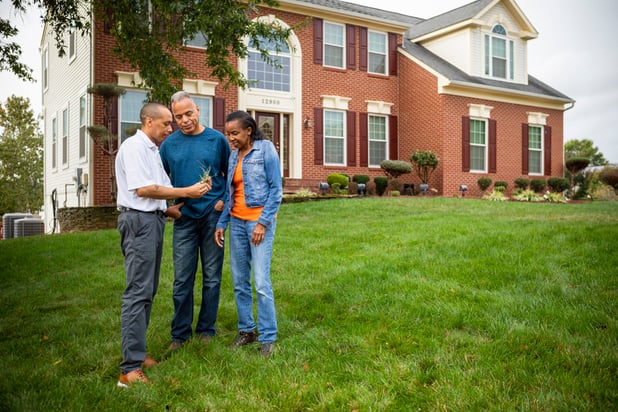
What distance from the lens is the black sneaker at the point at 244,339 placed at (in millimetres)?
4296

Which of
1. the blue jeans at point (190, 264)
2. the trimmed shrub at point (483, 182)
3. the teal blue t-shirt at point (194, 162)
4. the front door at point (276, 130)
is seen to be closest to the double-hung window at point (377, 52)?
the front door at point (276, 130)

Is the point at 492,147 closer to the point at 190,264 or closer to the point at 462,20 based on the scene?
the point at 462,20

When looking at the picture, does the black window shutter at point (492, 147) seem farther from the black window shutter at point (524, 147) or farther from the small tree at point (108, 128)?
the small tree at point (108, 128)

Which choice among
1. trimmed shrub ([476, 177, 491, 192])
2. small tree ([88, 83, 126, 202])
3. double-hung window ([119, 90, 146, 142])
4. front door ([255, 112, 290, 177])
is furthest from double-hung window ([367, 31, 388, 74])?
small tree ([88, 83, 126, 202])

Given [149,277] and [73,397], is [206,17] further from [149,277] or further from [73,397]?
[73,397]

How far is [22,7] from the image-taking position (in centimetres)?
866

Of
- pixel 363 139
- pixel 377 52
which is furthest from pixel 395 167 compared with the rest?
pixel 377 52

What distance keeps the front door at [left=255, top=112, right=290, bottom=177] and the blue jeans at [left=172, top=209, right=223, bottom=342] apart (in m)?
12.8

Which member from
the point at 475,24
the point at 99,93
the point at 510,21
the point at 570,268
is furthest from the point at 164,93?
the point at 510,21

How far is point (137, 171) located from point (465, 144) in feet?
52.9

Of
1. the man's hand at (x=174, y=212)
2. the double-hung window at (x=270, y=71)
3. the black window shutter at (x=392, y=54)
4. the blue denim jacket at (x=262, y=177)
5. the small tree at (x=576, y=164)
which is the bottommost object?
the man's hand at (x=174, y=212)

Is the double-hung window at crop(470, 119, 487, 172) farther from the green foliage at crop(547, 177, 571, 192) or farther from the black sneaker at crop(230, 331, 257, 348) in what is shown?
the black sneaker at crop(230, 331, 257, 348)

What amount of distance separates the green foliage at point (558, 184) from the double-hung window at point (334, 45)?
9.06 metres

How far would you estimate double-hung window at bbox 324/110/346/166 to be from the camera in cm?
1766
